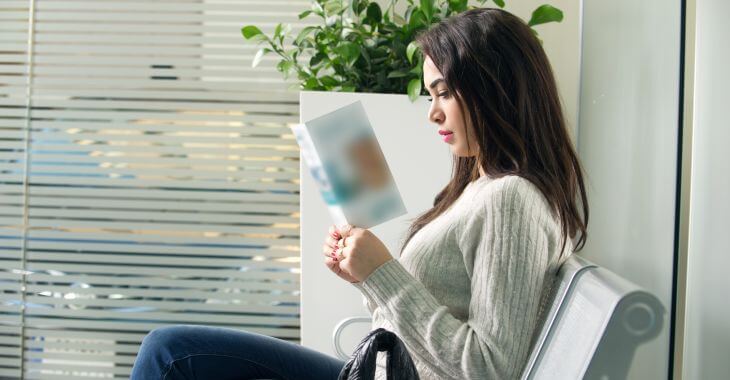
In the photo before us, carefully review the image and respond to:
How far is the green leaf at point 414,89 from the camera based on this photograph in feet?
7.32

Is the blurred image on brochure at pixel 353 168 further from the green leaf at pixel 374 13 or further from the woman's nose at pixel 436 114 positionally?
the green leaf at pixel 374 13

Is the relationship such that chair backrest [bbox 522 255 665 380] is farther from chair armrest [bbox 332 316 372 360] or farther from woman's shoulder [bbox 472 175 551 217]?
chair armrest [bbox 332 316 372 360]

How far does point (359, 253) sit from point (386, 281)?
0.08 metres

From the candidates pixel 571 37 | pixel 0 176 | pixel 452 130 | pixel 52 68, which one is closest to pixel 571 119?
pixel 571 37

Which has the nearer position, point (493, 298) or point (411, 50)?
point (493, 298)

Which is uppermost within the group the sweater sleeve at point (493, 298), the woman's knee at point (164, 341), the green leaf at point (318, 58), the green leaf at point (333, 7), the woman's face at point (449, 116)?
the green leaf at point (333, 7)

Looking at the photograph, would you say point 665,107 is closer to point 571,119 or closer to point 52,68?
point 571,119

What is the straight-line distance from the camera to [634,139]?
170 cm

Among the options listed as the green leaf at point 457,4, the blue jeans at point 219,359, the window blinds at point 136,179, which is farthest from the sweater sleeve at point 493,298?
the window blinds at point 136,179

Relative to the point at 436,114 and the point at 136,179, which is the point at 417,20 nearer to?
the point at 436,114

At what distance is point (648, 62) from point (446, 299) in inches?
23.6

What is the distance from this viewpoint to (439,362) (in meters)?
1.40

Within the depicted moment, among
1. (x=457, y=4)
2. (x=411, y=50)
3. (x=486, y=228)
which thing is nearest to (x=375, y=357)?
(x=486, y=228)

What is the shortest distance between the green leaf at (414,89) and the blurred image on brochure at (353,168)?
703 millimetres
